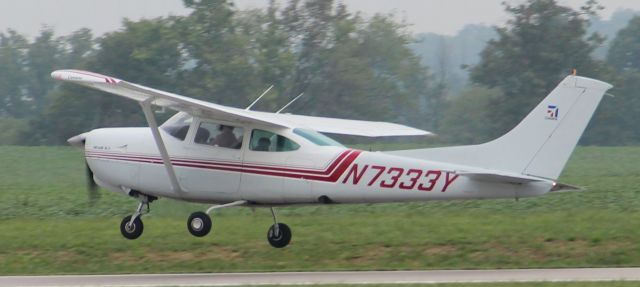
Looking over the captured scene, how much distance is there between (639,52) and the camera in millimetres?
63031

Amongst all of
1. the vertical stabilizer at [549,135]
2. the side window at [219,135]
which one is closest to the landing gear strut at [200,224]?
the side window at [219,135]

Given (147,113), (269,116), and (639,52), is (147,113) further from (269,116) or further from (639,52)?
(639,52)

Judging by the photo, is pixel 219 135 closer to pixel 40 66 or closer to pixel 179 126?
pixel 179 126

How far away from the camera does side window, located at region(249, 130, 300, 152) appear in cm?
1673

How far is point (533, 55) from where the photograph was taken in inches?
1978

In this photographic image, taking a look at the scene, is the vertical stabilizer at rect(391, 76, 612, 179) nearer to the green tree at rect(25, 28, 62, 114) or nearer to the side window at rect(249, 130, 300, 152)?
the side window at rect(249, 130, 300, 152)

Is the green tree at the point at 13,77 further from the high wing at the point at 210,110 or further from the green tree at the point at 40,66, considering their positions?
the high wing at the point at 210,110

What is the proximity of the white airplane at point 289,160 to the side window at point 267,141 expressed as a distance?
0.01m

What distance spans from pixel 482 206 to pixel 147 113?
855 centimetres

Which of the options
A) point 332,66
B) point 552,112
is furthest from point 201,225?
point 332,66

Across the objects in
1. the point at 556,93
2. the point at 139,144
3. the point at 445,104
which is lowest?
the point at 445,104

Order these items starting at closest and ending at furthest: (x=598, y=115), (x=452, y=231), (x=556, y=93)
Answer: (x=556, y=93)
(x=452, y=231)
(x=598, y=115)

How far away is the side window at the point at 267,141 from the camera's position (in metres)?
16.7

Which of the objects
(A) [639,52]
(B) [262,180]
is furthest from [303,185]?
(A) [639,52]
